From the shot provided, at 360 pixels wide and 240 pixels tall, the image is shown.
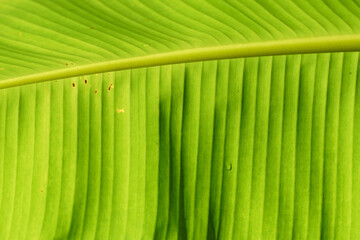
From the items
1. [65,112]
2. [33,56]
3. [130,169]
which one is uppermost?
[33,56]

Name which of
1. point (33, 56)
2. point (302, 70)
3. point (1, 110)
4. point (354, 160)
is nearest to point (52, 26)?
point (33, 56)

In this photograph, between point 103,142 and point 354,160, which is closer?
point 354,160

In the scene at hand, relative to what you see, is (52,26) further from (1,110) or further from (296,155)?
(296,155)

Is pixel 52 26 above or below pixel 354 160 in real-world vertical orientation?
above

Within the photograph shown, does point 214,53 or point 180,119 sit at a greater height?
point 214,53
